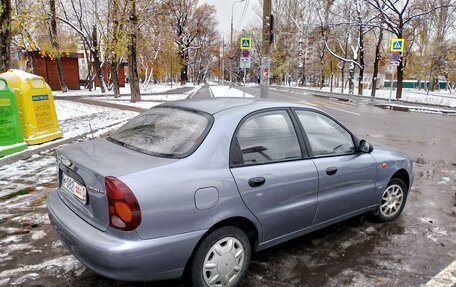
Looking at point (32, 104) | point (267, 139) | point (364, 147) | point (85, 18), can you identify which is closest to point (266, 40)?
point (32, 104)

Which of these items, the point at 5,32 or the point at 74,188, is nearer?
the point at 74,188

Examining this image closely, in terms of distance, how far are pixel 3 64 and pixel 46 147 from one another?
3982 millimetres

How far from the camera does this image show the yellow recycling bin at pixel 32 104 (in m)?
7.81

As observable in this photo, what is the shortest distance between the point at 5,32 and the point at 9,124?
4.25m

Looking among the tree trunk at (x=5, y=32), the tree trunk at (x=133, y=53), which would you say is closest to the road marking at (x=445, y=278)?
the tree trunk at (x=5, y=32)

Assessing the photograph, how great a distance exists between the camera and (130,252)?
2.32 meters

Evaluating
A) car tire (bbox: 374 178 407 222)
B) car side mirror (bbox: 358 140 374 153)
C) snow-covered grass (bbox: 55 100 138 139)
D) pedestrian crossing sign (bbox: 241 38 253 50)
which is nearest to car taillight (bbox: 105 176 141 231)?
car side mirror (bbox: 358 140 374 153)

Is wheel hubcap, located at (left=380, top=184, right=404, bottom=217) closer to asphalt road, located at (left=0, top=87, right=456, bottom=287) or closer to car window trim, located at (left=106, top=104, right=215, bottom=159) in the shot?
asphalt road, located at (left=0, top=87, right=456, bottom=287)

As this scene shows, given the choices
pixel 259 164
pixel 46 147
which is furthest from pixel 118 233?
pixel 46 147

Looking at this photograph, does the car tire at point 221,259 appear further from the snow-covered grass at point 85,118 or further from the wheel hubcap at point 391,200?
the snow-covered grass at point 85,118

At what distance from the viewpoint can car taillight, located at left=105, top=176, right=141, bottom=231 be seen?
7.68 feet

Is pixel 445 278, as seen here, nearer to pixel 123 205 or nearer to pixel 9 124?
pixel 123 205

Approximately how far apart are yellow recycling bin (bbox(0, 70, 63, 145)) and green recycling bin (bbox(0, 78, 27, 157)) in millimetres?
476

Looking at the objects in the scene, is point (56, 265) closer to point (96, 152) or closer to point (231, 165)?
point (96, 152)
